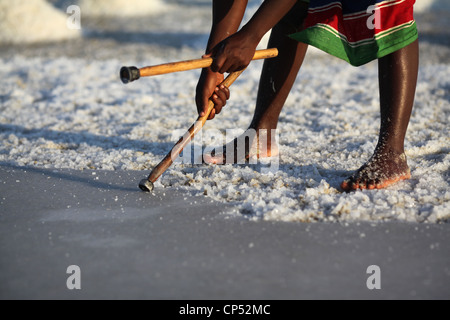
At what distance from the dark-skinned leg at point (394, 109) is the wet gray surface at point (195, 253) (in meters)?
0.34

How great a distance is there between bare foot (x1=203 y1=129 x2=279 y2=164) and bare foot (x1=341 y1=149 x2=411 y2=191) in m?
0.43

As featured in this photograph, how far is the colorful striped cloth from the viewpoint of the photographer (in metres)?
1.71

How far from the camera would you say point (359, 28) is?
5.77 ft

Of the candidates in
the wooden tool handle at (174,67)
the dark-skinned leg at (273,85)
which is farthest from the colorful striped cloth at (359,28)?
the wooden tool handle at (174,67)

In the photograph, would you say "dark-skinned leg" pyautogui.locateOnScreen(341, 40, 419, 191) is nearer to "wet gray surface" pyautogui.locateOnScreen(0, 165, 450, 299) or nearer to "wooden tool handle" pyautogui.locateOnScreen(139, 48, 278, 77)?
"wet gray surface" pyautogui.locateOnScreen(0, 165, 450, 299)

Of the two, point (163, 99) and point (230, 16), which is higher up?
point (163, 99)

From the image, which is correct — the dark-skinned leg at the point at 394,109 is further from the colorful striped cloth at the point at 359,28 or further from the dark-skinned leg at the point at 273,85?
the dark-skinned leg at the point at 273,85

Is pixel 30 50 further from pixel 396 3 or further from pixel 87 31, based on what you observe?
pixel 396 3

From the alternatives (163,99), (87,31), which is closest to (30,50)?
(87,31)

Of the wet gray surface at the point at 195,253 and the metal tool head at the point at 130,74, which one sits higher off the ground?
the metal tool head at the point at 130,74

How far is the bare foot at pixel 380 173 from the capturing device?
5.51 ft

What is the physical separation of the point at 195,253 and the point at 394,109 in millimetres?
890

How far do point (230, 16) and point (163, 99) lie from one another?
1.46 meters
